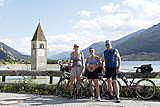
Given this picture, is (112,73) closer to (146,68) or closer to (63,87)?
(146,68)

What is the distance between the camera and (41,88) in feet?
27.7

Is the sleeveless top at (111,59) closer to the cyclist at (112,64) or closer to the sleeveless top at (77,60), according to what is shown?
the cyclist at (112,64)

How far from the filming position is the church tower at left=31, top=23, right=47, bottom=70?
82.6 metres

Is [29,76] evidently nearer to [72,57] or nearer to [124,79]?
[72,57]

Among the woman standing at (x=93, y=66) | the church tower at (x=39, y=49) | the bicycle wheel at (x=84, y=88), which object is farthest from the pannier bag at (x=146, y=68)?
the church tower at (x=39, y=49)

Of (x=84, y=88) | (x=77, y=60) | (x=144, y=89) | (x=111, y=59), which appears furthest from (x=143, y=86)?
(x=77, y=60)

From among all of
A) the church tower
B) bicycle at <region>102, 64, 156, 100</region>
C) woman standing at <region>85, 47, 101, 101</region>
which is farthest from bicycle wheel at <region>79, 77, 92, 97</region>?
the church tower

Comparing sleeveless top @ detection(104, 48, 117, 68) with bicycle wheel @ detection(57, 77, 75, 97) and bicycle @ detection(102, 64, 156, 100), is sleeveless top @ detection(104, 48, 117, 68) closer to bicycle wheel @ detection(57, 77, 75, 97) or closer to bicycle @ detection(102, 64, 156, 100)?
bicycle @ detection(102, 64, 156, 100)

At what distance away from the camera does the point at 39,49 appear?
85562 mm

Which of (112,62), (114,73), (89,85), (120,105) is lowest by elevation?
(120,105)

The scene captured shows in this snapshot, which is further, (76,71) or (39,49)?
(39,49)

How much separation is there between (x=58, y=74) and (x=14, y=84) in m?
2.27

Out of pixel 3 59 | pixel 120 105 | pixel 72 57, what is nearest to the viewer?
pixel 120 105

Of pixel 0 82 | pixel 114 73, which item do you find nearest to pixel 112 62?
pixel 114 73
